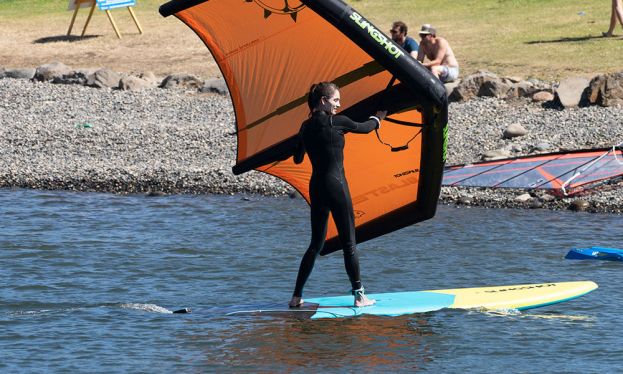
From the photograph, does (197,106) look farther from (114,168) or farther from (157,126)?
(114,168)

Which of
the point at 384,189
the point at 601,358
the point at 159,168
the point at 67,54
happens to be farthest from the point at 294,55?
the point at 67,54

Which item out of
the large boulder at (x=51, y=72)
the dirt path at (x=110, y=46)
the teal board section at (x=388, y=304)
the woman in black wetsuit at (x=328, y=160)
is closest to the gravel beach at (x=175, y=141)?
the large boulder at (x=51, y=72)

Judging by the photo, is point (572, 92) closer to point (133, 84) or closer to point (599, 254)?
point (599, 254)

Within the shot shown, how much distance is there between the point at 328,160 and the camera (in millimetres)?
9266

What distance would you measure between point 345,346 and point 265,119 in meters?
2.29

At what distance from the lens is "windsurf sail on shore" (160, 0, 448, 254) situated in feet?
32.2

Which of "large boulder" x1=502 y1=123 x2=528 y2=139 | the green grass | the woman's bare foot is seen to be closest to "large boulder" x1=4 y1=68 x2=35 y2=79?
the green grass

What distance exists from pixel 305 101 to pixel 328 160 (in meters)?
1.18

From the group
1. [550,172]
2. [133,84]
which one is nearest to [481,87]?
[550,172]

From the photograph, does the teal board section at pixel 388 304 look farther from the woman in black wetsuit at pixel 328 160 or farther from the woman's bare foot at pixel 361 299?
the woman in black wetsuit at pixel 328 160

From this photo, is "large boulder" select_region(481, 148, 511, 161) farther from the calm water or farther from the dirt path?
the dirt path

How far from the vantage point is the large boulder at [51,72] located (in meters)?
22.7

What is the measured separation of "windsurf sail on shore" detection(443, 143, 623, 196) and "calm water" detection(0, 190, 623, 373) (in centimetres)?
55

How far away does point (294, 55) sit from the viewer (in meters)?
10.1
